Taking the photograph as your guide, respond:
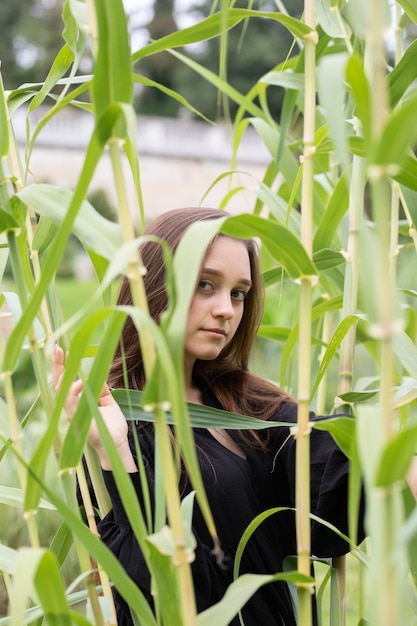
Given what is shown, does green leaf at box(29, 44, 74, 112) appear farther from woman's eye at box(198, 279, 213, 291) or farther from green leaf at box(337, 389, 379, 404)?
green leaf at box(337, 389, 379, 404)

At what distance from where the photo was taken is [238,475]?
39.9 inches

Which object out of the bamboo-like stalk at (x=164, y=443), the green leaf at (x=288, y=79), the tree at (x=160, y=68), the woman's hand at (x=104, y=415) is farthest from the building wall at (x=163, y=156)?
the bamboo-like stalk at (x=164, y=443)

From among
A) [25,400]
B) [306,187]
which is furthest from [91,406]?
[25,400]

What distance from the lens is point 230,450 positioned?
41.3 inches

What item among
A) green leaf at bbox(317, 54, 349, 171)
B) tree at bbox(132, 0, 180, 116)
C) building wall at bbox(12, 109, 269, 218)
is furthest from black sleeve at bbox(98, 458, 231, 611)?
tree at bbox(132, 0, 180, 116)

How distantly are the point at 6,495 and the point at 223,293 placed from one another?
0.31m

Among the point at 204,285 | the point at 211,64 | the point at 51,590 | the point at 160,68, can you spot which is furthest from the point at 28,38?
the point at 51,590

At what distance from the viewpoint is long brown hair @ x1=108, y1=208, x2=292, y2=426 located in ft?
3.43

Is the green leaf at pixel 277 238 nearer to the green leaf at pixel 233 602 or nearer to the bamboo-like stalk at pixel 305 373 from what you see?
the bamboo-like stalk at pixel 305 373

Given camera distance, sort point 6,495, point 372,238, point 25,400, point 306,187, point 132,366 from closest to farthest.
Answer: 1. point 372,238
2. point 306,187
3. point 6,495
4. point 132,366
5. point 25,400

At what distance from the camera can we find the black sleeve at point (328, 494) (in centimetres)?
92

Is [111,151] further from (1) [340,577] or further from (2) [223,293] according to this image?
(1) [340,577]

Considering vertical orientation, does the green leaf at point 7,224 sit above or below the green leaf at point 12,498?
above

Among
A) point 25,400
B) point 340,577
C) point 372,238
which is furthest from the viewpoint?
point 25,400
